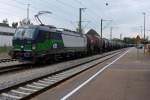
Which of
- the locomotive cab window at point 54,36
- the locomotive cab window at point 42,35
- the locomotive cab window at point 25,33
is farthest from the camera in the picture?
the locomotive cab window at point 54,36

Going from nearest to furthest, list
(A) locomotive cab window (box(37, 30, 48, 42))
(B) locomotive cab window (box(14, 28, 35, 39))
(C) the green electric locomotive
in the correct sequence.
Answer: (C) the green electric locomotive → (B) locomotive cab window (box(14, 28, 35, 39)) → (A) locomotive cab window (box(37, 30, 48, 42))

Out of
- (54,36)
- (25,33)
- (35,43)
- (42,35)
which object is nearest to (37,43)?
(35,43)

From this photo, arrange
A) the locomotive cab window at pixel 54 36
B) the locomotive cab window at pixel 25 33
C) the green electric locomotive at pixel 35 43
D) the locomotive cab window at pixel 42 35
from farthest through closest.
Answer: the locomotive cab window at pixel 54 36
the locomotive cab window at pixel 42 35
the locomotive cab window at pixel 25 33
the green electric locomotive at pixel 35 43

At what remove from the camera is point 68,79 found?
65.0 feet

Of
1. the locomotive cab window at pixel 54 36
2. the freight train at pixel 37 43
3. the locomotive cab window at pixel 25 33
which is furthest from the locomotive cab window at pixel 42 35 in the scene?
the locomotive cab window at pixel 54 36

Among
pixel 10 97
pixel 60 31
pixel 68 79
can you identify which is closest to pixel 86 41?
pixel 60 31

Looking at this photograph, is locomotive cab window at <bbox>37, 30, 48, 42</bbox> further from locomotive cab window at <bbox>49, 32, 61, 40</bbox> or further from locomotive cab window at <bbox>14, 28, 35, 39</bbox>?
locomotive cab window at <bbox>49, 32, 61, 40</bbox>

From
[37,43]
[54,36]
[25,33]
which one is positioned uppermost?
[25,33]

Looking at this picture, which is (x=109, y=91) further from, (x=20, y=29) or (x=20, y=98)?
(x=20, y=29)

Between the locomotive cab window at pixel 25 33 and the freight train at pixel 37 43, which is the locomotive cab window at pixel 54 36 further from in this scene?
the locomotive cab window at pixel 25 33

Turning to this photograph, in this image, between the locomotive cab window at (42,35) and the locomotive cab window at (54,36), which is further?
the locomotive cab window at (54,36)

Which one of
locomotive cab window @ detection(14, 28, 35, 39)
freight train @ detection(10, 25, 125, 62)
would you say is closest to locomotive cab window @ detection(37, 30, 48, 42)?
freight train @ detection(10, 25, 125, 62)

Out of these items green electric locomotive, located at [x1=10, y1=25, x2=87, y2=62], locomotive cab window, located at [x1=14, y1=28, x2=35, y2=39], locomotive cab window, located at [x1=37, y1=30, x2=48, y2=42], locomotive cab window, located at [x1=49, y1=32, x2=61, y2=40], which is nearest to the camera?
green electric locomotive, located at [x1=10, y1=25, x2=87, y2=62]

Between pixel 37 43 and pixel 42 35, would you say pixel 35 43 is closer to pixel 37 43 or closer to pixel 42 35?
pixel 37 43
